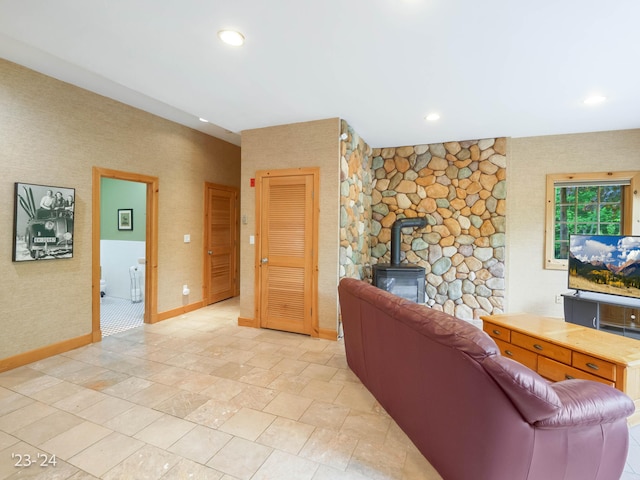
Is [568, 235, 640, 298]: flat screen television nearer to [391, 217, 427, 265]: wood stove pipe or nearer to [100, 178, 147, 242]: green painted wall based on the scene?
[391, 217, 427, 265]: wood stove pipe

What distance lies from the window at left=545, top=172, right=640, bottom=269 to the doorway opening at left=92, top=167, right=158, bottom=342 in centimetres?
542

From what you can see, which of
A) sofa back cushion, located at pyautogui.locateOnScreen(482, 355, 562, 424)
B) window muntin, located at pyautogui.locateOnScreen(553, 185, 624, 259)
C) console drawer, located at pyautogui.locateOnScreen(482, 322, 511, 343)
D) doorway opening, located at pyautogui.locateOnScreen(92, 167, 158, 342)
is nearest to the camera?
sofa back cushion, located at pyautogui.locateOnScreen(482, 355, 562, 424)

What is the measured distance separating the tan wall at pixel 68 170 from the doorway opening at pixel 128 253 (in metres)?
0.15

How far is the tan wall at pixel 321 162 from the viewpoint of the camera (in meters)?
3.78

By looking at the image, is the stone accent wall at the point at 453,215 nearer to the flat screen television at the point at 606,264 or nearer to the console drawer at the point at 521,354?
the flat screen television at the point at 606,264

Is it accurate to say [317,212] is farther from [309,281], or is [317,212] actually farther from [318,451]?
[318,451]

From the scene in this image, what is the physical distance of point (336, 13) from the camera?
6.41ft

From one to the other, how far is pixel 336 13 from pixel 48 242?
3.38 meters

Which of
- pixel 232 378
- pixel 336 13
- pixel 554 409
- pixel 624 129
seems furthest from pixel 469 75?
pixel 232 378

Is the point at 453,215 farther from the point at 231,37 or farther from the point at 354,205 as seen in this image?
the point at 231,37

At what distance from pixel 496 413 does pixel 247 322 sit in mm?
3447

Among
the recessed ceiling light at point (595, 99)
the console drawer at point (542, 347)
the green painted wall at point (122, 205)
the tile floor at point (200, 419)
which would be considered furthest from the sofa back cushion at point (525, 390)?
the green painted wall at point (122, 205)

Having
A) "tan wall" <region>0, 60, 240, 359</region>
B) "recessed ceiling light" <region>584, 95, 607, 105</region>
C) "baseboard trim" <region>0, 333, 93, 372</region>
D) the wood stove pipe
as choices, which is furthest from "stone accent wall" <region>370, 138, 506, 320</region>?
"baseboard trim" <region>0, 333, 93, 372</region>

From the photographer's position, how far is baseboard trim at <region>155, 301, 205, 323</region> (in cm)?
450
